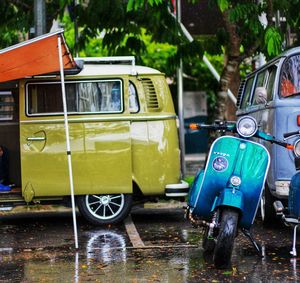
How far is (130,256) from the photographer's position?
26.2 feet

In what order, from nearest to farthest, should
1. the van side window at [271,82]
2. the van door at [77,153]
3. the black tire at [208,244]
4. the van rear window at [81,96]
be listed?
the black tire at [208,244] → the van side window at [271,82] → the van door at [77,153] → the van rear window at [81,96]

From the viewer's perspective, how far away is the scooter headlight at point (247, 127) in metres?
7.18

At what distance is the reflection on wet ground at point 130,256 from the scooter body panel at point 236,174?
24.3 inches

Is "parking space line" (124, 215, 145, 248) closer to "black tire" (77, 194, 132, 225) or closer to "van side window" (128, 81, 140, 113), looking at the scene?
"black tire" (77, 194, 132, 225)

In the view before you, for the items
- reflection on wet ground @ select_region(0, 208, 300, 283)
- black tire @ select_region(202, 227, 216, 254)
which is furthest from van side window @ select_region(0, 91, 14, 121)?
black tire @ select_region(202, 227, 216, 254)

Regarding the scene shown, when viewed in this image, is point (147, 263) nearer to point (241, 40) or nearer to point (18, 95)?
point (18, 95)

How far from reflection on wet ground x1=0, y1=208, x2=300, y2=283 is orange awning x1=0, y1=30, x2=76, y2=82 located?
2.16m

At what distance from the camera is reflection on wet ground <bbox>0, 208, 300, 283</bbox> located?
700 cm

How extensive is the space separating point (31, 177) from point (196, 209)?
11.0 feet

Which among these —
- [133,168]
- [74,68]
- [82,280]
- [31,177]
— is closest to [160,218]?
[133,168]

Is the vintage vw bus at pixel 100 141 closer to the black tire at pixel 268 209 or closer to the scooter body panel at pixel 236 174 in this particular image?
the black tire at pixel 268 209

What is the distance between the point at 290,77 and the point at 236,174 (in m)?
2.45

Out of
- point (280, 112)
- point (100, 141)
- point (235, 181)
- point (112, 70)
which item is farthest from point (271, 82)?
point (235, 181)

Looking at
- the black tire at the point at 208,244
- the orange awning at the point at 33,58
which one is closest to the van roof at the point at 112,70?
the orange awning at the point at 33,58
